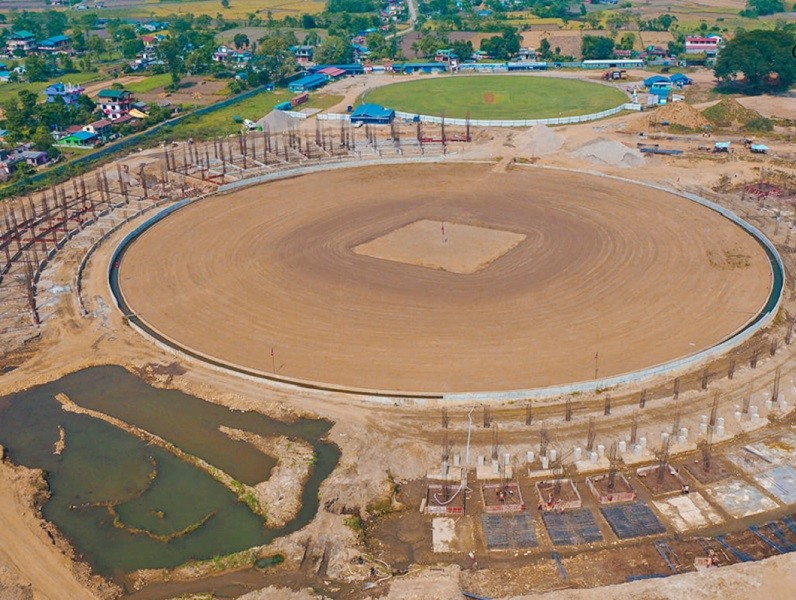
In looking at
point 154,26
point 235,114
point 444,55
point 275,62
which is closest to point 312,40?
point 444,55

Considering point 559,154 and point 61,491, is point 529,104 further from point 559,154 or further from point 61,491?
point 61,491

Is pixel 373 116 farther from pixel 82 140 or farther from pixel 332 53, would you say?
A: pixel 332 53

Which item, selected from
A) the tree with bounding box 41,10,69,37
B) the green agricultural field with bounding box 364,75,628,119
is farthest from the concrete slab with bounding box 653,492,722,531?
the tree with bounding box 41,10,69,37

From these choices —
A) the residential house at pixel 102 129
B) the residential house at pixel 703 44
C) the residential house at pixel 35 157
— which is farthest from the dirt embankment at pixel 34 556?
the residential house at pixel 703 44

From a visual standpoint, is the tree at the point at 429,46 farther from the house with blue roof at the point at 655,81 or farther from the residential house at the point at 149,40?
the residential house at the point at 149,40

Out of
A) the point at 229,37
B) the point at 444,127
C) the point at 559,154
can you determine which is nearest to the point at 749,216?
the point at 559,154
